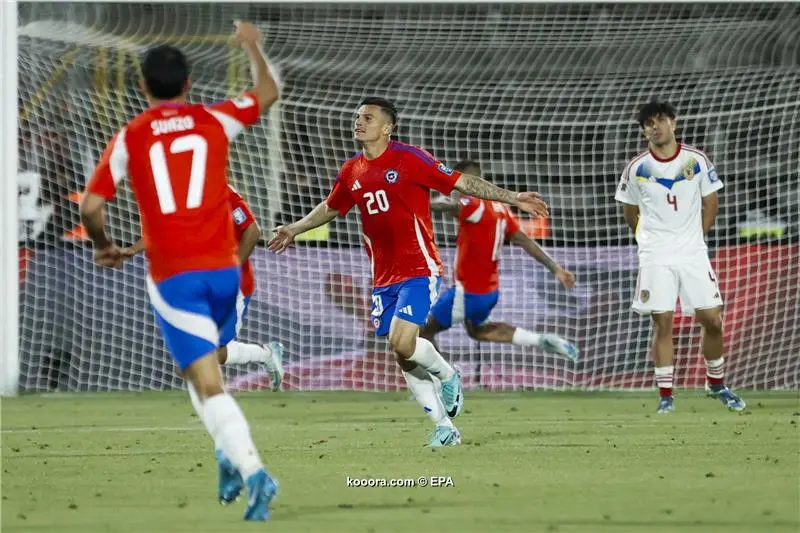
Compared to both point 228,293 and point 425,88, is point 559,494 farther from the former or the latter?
point 425,88

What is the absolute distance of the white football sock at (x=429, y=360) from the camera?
8.73 meters

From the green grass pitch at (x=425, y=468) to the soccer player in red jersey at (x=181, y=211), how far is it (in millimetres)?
658

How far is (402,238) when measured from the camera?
884 centimetres

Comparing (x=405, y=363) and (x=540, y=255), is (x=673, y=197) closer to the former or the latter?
(x=540, y=255)

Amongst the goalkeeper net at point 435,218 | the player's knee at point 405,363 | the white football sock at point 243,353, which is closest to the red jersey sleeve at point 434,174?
the player's knee at point 405,363

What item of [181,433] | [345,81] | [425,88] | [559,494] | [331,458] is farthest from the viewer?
[425,88]

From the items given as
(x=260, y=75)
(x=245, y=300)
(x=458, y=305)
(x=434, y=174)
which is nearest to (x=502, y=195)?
(x=434, y=174)

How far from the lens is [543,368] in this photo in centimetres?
1407

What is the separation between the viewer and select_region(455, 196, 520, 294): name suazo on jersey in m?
12.9

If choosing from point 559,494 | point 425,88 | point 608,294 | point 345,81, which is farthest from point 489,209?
point 559,494

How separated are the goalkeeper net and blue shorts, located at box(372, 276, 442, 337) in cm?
490

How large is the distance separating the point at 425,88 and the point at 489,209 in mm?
4467

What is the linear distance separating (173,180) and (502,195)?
2.41m

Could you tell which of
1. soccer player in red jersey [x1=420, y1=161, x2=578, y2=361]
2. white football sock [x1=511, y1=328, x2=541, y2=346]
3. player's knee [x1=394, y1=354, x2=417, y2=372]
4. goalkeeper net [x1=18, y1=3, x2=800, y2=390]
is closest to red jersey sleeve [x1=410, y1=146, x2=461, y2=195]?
player's knee [x1=394, y1=354, x2=417, y2=372]
